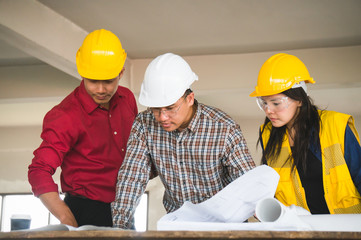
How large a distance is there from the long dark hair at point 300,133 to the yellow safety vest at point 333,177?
1.7 inches

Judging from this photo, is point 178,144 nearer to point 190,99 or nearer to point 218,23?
point 190,99

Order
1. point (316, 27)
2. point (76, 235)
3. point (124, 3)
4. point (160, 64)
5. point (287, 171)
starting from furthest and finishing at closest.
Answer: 1. point (316, 27)
2. point (124, 3)
3. point (287, 171)
4. point (160, 64)
5. point (76, 235)

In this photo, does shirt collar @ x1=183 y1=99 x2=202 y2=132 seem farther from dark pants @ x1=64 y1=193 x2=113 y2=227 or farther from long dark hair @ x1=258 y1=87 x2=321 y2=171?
dark pants @ x1=64 y1=193 x2=113 y2=227

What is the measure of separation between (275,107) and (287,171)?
35 centimetres

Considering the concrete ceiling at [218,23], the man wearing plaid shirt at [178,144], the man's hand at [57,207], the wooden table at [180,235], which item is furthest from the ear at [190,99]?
the concrete ceiling at [218,23]

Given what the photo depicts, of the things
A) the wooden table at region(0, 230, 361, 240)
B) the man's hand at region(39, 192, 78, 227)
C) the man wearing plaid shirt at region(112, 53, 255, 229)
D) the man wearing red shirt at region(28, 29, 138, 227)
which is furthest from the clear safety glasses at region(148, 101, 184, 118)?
the wooden table at region(0, 230, 361, 240)

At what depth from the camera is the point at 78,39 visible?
530 cm

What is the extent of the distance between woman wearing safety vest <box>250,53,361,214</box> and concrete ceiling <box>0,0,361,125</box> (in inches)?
92.0

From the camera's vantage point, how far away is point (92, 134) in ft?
8.80

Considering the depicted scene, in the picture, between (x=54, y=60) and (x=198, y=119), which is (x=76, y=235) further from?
(x=54, y=60)

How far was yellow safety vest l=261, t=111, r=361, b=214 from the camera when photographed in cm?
232

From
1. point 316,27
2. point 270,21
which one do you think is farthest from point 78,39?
point 316,27

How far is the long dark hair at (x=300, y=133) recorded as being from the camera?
97.3 inches

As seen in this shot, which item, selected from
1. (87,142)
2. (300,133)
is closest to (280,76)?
(300,133)
